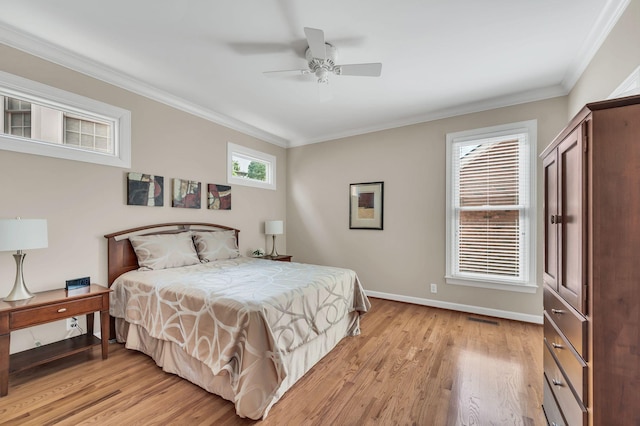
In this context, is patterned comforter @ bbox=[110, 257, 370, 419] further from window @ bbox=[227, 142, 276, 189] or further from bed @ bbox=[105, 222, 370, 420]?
window @ bbox=[227, 142, 276, 189]

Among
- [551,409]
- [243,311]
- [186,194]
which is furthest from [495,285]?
[186,194]

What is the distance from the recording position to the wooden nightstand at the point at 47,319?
1.85 meters

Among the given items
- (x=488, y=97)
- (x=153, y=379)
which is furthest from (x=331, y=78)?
(x=153, y=379)

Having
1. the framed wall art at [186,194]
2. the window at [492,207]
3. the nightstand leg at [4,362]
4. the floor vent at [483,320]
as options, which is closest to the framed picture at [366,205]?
the window at [492,207]

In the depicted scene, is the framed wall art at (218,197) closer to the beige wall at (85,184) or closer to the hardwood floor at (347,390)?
the beige wall at (85,184)

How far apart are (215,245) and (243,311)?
1950 mm

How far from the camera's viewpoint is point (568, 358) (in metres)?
1.28

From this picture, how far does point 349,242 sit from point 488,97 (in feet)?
9.21

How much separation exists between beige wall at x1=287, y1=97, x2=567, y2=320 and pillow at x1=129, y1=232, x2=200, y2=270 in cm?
228

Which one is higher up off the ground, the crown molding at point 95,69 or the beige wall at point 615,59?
the crown molding at point 95,69

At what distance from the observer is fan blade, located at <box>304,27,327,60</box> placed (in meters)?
1.84

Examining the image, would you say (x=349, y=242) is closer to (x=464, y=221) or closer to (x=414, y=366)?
(x=464, y=221)

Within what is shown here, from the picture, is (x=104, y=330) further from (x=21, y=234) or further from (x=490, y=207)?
(x=490, y=207)

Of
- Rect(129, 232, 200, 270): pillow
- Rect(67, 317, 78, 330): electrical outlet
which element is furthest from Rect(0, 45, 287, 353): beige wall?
Rect(129, 232, 200, 270): pillow
